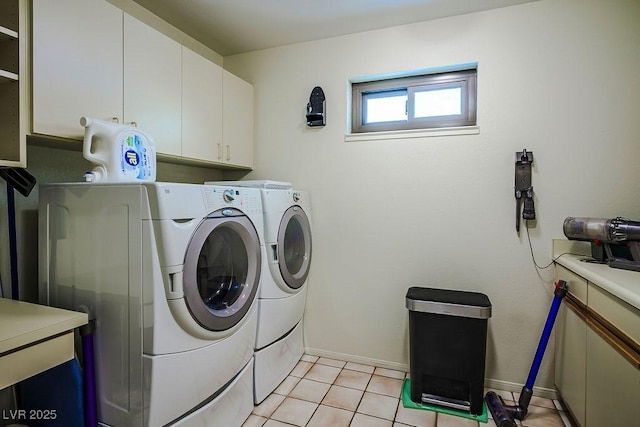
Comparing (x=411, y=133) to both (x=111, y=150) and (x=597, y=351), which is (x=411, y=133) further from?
(x=111, y=150)

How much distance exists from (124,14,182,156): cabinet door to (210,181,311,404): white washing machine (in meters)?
0.51

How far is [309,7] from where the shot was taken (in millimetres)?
2004

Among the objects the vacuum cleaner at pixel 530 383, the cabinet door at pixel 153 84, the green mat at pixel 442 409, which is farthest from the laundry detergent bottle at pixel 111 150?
the vacuum cleaner at pixel 530 383

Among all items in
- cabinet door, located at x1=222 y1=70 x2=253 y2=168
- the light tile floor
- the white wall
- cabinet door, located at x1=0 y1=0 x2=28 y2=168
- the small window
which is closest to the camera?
cabinet door, located at x1=0 y1=0 x2=28 y2=168

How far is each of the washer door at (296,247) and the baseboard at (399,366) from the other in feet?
2.01

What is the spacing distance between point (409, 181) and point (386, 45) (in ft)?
3.05

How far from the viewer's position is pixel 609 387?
1.23 m

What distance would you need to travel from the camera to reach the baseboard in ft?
6.42

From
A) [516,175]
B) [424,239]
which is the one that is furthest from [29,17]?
[516,175]

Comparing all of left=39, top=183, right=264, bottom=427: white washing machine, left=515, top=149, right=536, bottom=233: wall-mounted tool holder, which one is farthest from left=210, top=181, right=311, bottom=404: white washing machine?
left=515, top=149, right=536, bottom=233: wall-mounted tool holder

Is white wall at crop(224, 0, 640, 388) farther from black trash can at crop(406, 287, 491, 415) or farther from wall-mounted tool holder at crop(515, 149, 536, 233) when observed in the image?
black trash can at crop(406, 287, 491, 415)

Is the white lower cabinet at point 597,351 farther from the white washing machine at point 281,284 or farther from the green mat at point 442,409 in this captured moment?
the white washing machine at point 281,284

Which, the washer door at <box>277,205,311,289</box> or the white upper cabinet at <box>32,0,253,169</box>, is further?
the washer door at <box>277,205,311,289</box>

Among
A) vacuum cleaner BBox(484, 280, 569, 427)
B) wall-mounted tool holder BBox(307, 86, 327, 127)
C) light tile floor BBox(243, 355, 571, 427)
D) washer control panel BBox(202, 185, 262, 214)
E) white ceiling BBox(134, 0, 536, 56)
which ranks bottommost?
light tile floor BBox(243, 355, 571, 427)
